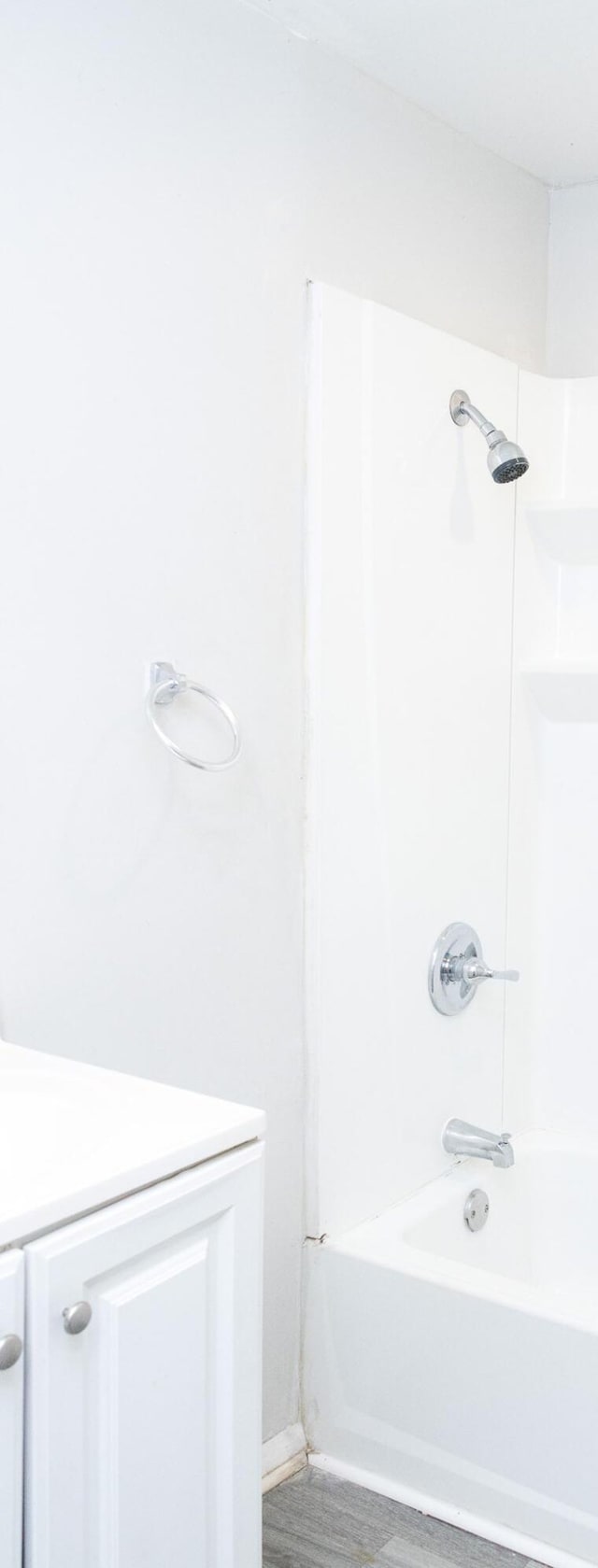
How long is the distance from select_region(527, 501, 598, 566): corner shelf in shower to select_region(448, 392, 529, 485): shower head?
12.0 inches

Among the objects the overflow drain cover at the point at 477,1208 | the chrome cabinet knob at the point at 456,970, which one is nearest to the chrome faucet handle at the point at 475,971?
the chrome cabinet knob at the point at 456,970

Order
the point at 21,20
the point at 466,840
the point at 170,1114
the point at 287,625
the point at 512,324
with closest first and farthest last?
the point at 170,1114 < the point at 21,20 < the point at 287,625 < the point at 466,840 < the point at 512,324

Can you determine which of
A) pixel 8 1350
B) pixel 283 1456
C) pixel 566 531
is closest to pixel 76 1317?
pixel 8 1350

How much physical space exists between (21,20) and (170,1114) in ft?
4.03

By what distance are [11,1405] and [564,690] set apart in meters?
1.85

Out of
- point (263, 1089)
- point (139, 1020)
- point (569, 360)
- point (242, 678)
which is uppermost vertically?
point (569, 360)

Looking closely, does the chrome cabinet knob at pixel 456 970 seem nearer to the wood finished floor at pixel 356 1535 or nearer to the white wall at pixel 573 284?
the wood finished floor at pixel 356 1535

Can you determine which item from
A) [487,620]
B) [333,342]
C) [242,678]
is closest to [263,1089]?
[242,678]

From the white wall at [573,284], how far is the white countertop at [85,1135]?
1891mm

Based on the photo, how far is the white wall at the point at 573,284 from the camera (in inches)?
106

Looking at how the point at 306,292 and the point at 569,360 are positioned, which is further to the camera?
the point at 569,360

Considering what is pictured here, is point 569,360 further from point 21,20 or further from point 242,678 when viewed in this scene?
point 21,20

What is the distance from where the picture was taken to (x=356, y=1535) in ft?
6.37

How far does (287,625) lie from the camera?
2051 millimetres
